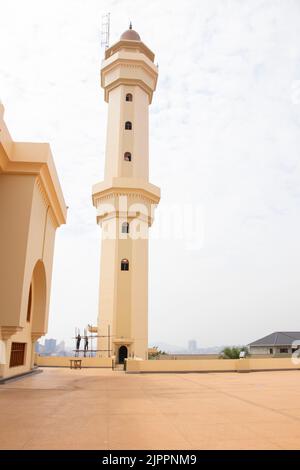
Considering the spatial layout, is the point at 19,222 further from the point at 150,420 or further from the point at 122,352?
the point at 122,352

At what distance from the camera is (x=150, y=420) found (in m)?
6.86

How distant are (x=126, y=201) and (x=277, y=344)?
22.5 m

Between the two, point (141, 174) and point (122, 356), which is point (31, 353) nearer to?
point (122, 356)

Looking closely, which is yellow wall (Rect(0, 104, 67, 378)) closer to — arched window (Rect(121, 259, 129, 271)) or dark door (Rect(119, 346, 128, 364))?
dark door (Rect(119, 346, 128, 364))

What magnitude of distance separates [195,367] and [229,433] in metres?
15.8

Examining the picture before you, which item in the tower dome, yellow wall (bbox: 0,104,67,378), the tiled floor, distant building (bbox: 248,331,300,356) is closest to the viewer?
the tiled floor

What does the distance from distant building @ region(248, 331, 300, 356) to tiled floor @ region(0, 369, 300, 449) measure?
98.7ft

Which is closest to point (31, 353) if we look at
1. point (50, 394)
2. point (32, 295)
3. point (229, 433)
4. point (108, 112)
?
point (32, 295)

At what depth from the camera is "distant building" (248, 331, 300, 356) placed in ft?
128

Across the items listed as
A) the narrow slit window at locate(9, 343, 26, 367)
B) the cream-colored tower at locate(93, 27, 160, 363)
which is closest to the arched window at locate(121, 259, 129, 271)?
the cream-colored tower at locate(93, 27, 160, 363)

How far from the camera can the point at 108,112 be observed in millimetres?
32219

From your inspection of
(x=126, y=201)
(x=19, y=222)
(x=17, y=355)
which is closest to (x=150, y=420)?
(x=19, y=222)

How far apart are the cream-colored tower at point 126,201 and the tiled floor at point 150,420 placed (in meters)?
15.4

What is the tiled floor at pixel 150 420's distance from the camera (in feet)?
17.5
